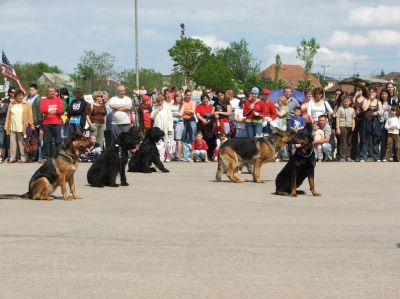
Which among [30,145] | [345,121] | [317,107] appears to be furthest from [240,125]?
[30,145]

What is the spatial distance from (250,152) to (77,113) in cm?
732

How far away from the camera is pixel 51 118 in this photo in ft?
67.3

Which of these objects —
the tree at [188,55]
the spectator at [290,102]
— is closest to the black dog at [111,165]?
the spectator at [290,102]

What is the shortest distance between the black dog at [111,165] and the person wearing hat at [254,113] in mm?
5744

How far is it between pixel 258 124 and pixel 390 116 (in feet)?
12.9

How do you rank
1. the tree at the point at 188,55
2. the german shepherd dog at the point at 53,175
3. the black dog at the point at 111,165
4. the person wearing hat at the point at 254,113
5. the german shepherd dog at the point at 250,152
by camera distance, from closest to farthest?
the german shepherd dog at the point at 53,175
the black dog at the point at 111,165
the german shepherd dog at the point at 250,152
the person wearing hat at the point at 254,113
the tree at the point at 188,55

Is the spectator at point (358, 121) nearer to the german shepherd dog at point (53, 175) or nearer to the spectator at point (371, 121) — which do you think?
the spectator at point (371, 121)

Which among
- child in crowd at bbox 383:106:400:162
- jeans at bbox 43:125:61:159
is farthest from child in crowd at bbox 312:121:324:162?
jeans at bbox 43:125:61:159

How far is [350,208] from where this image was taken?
1138cm

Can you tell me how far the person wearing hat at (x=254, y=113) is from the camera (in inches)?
788

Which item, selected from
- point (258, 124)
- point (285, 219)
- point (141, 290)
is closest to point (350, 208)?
point (285, 219)

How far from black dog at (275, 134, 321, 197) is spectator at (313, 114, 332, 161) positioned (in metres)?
8.04

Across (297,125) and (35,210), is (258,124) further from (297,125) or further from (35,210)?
(35,210)

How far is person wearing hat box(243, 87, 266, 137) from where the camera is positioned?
65.7 ft
